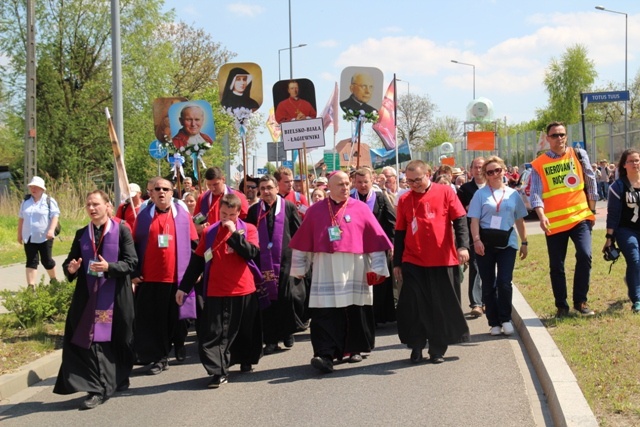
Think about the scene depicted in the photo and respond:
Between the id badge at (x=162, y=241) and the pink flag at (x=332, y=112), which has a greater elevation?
the pink flag at (x=332, y=112)

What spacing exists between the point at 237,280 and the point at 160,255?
96cm

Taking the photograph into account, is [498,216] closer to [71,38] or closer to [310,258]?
[310,258]

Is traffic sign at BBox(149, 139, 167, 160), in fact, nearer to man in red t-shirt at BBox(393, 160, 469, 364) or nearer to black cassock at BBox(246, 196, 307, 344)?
black cassock at BBox(246, 196, 307, 344)

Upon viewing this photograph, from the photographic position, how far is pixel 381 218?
1034 centimetres

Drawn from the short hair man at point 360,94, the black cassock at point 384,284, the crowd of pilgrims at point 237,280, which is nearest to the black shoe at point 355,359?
the crowd of pilgrims at point 237,280

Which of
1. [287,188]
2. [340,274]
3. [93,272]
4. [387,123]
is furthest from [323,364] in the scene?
[387,123]

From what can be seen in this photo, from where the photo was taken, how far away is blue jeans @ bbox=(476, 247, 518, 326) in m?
9.16

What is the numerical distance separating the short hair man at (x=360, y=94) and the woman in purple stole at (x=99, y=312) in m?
8.20

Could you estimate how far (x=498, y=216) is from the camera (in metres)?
9.16

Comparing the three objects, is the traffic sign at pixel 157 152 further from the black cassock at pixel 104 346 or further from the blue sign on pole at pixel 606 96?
the black cassock at pixel 104 346

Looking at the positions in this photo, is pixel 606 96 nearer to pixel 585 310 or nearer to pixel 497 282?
pixel 585 310

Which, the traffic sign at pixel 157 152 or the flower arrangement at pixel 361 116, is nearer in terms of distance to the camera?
the flower arrangement at pixel 361 116

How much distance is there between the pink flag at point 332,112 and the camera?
68.0 feet

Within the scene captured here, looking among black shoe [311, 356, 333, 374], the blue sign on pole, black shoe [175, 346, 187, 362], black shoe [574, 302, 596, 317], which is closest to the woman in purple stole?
black shoe [175, 346, 187, 362]
